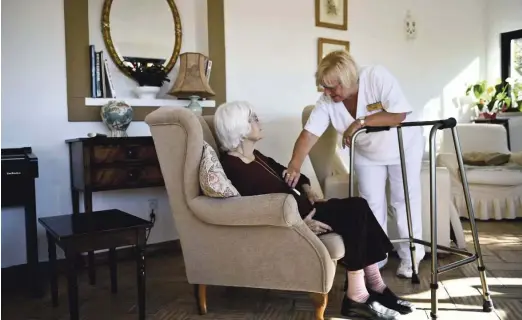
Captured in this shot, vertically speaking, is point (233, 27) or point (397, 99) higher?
point (233, 27)

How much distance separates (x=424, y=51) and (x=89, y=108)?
380 cm

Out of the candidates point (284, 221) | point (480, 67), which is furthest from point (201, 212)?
point (480, 67)

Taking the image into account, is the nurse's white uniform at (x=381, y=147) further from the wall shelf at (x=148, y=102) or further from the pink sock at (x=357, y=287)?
the wall shelf at (x=148, y=102)

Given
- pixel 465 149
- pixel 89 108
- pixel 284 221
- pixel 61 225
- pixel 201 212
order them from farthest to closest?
1. pixel 465 149
2. pixel 89 108
3. pixel 61 225
4. pixel 201 212
5. pixel 284 221

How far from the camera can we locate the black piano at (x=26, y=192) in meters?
2.57

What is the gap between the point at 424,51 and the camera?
5438mm

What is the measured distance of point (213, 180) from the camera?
2.09m

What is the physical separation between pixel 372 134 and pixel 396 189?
382 mm

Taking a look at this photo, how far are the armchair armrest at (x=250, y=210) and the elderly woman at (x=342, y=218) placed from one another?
142mm

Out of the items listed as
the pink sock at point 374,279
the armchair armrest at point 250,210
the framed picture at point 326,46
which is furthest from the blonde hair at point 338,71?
the framed picture at point 326,46

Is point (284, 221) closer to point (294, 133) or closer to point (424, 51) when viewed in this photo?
point (294, 133)

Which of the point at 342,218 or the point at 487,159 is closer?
the point at 342,218

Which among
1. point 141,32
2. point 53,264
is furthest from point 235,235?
point 141,32

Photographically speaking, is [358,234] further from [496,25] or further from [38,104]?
[496,25]
